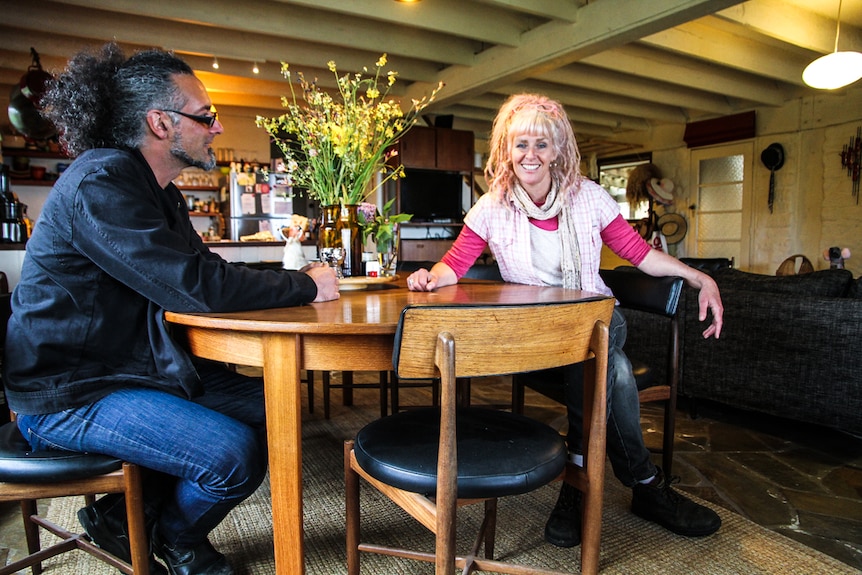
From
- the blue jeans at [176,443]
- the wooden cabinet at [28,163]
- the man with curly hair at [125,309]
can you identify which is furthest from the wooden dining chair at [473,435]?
the wooden cabinet at [28,163]

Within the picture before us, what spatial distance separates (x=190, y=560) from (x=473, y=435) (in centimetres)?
81

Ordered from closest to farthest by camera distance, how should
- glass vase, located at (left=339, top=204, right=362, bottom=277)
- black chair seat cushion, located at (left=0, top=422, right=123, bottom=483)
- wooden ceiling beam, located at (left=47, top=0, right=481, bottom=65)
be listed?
black chair seat cushion, located at (left=0, top=422, right=123, bottom=483) → glass vase, located at (left=339, top=204, right=362, bottom=277) → wooden ceiling beam, located at (left=47, top=0, right=481, bottom=65)

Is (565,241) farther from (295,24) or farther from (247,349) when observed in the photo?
(295,24)

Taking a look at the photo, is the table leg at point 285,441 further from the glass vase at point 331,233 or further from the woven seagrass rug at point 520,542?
the glass vase at point 331,233

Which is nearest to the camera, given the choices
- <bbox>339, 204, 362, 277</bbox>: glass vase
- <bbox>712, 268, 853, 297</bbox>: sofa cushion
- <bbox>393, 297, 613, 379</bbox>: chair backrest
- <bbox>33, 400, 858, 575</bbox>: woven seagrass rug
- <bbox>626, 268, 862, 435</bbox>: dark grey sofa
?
<bbox>393, 297, 613, 379</bbox>: chair backrest

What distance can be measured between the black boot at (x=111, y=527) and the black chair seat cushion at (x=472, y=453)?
0.66m

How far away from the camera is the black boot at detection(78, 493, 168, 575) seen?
1368 millimetres

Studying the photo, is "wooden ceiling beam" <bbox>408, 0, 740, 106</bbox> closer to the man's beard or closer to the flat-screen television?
the flat-screen television

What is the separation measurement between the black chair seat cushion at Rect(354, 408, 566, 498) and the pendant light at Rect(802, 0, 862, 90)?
4641 millimetres

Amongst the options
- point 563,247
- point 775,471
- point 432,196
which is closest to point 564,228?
point 563,247

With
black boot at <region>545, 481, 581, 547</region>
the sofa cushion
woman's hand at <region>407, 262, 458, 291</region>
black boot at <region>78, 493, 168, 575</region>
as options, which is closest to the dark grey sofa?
the sofa cushion

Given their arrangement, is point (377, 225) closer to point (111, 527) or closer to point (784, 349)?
point (111, 527)

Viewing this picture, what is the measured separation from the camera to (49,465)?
3.79 ft

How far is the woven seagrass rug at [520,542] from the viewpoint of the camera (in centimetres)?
159
